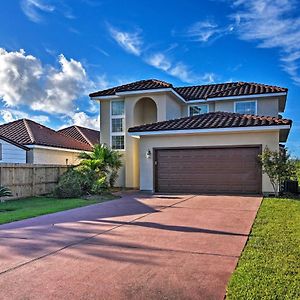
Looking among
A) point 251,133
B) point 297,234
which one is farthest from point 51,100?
point 297,234

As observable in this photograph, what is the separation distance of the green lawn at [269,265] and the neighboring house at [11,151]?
54.8 ft

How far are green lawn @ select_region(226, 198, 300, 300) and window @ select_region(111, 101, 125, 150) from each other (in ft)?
47.3

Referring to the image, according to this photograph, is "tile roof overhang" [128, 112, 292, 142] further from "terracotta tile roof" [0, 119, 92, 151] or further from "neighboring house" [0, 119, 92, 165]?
"terracotta tile roof" [0, 119, 92, 151]

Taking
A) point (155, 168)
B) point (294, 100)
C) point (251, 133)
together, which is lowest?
point (155, 168)

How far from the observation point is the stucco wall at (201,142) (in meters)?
15.7

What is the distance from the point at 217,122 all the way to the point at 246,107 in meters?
5.48

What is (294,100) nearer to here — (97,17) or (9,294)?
(97,17)

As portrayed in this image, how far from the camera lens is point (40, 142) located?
22984mm

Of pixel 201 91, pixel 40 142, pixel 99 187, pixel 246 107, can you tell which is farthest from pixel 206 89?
pixel 40 142

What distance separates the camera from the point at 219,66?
804 inches

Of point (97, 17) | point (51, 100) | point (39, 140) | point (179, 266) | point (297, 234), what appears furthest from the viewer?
point (51, 100)

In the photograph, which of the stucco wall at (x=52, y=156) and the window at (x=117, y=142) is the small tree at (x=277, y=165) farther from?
the stucco wall at (x=52, y=156)

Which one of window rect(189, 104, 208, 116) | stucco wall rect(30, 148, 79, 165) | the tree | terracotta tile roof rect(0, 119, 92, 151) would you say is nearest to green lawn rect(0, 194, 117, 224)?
the tree

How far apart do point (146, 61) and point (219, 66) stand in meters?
4.67
